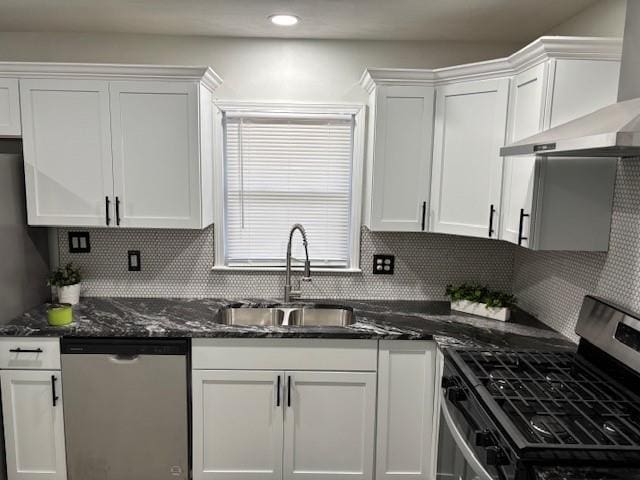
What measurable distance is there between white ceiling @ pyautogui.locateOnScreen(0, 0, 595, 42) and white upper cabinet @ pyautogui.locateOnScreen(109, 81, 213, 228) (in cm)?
37

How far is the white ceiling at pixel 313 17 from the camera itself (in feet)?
7.11

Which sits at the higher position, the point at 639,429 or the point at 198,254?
the point at 198,254

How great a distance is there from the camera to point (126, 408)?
231cm

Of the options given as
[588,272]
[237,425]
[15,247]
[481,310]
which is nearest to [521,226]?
[588,272]

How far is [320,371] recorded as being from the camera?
2.34 metres

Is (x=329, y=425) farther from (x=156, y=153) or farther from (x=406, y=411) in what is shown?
(x=156, y=153)

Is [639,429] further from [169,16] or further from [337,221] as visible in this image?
[169,16]

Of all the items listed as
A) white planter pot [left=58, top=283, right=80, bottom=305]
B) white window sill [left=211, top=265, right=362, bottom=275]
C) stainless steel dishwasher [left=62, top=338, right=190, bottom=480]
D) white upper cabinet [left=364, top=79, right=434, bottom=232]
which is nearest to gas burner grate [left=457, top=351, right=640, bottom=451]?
white upper cabinet [left=364, top=79, right=434, bottom=232]

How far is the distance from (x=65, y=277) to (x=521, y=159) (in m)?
2.57

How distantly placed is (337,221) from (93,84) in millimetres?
1568

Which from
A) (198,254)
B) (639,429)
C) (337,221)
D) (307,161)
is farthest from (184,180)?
(639,429)

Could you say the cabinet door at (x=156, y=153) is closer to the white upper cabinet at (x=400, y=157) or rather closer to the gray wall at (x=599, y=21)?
the white upper cabinet at (x=400, y=157)

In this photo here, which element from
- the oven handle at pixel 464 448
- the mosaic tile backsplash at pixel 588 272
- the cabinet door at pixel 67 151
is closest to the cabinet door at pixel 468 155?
the mosaic tile backsplash at pixel 588 272

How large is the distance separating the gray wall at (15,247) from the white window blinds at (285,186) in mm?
1090
